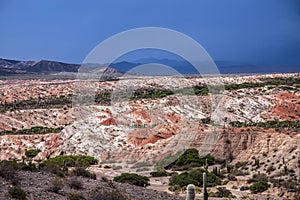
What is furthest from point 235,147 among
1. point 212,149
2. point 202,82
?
point 202,82

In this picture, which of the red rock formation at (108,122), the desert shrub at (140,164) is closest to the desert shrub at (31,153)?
the red rock formation at (108,122)

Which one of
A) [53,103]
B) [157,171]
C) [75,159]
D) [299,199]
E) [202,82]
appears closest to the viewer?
[299,199]

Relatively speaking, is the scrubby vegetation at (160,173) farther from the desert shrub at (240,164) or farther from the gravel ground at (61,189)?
the gravel ground at (61,189)

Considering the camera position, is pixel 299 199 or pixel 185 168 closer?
pixel 299 199

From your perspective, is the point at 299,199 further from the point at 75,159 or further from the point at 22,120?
the point at 22,120

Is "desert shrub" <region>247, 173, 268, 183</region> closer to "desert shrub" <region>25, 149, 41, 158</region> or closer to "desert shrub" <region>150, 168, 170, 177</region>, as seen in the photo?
"desert shrub" <region>150, 168, 170, 177</region>

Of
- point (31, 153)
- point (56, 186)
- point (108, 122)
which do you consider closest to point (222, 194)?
point (56, 186)
